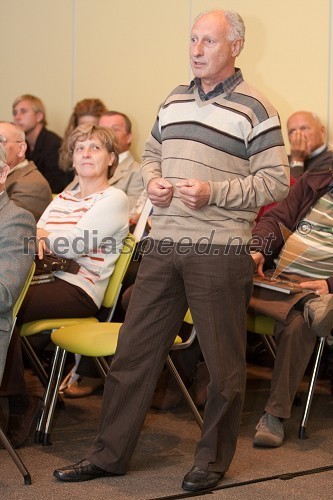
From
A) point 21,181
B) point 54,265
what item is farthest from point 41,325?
point 21,181

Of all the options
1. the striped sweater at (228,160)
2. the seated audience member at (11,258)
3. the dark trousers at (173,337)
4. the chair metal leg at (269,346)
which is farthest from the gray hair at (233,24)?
the chair metal leg at (269,346)

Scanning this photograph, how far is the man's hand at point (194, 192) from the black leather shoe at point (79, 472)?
0.98 metres

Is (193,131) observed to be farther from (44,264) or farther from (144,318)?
(44,264)

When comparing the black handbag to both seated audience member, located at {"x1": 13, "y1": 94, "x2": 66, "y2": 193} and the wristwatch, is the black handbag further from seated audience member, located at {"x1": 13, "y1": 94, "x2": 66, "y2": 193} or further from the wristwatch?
seated audience member, located at {"x1": 13, "y1": 94, "x2": 66, "y2": 193}

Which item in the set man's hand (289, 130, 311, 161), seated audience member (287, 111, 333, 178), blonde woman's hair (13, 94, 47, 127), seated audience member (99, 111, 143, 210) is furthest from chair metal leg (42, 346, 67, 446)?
blonde woman's hair (13, 94, 47, 127)

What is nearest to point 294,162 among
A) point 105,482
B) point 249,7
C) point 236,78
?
point 249,7

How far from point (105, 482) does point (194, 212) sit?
3.27 feet

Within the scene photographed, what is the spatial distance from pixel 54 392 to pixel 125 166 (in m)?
2.30

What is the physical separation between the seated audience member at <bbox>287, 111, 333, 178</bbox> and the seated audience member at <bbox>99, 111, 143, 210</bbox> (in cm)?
97

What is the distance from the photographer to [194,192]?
8.82 feet

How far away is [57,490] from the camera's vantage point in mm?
2842

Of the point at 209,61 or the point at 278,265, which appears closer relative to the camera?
the point at 209,61

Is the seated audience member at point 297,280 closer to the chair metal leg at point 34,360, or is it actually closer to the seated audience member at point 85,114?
the chair metal leg at point 34,360

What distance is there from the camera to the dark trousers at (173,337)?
281 cm
